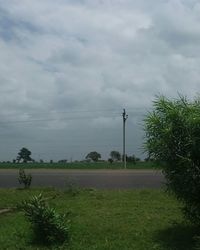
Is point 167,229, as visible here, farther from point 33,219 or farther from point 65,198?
point 65,198

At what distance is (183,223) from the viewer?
13.2 m

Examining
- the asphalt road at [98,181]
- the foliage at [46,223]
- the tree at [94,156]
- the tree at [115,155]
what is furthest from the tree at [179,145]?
the tree at [94,156]

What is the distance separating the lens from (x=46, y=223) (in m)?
11.3

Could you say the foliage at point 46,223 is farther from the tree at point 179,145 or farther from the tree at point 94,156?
the tree at point 94,156

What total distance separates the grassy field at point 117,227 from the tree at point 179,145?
92 cm

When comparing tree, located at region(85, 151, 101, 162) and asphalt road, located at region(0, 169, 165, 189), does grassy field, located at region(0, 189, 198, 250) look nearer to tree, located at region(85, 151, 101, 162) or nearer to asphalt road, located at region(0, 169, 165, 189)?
asphalt road, located at region(0, 169, 165, 189)

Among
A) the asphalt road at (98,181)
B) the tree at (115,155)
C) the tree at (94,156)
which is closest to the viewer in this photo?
the asphalt road at (98,181)

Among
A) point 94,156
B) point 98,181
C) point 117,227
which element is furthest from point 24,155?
point 117,227

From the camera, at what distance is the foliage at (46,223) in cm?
1137

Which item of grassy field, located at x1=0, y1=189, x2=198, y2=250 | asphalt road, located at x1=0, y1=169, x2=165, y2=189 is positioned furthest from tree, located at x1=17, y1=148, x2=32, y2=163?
grassy field, located at x1=0, y1=189, x2=198, y2=250

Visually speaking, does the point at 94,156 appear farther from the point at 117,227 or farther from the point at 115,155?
the point at 117,227

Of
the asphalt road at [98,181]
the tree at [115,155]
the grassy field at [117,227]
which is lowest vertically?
the grassy field at [117,227]

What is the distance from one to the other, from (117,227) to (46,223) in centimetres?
219

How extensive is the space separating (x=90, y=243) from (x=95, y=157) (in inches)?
3622
